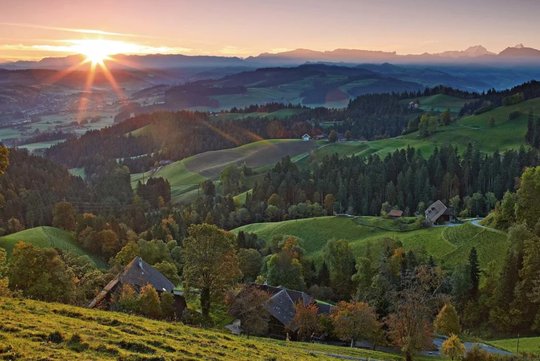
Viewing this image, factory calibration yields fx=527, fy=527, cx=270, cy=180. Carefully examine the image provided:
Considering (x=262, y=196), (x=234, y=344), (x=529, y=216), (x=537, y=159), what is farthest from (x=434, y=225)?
(x=234, y=344)

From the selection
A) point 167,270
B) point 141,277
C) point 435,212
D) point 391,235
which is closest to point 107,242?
point 167,270

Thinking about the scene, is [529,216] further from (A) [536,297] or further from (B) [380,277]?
(B) [380,277]

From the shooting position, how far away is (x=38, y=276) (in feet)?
199

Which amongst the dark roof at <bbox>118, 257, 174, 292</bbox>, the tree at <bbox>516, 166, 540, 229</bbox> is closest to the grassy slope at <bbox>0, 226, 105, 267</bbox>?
the dark roof at <bbox>118, 257, 174, 292</bbox>

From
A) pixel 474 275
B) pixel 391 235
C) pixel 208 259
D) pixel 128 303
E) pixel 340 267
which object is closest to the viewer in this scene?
pixel 128 303

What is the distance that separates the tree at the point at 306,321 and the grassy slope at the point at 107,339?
2357 cm

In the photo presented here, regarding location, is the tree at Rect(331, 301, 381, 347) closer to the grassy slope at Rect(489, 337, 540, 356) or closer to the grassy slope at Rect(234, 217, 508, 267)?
the grassy slope at Rect(489, 337, 540, 356)

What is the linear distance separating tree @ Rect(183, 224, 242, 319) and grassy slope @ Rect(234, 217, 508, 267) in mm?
50503

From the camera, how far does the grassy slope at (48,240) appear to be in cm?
11450

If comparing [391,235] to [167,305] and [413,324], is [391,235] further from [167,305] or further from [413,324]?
[167,305]

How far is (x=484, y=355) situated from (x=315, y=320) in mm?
20919

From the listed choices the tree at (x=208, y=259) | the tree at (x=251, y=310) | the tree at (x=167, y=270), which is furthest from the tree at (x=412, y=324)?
the tree at (x=167, y=270)

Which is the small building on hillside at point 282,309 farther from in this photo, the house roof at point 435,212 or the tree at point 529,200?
the house roof at point 435,212

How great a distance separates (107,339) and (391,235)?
314ft
